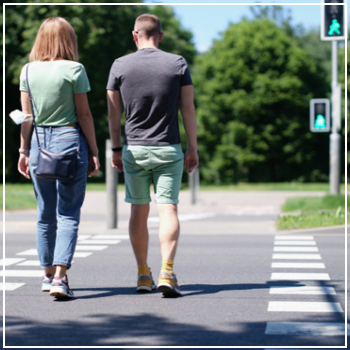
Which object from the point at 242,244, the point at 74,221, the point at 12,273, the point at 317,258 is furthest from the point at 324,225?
the point at 74,221

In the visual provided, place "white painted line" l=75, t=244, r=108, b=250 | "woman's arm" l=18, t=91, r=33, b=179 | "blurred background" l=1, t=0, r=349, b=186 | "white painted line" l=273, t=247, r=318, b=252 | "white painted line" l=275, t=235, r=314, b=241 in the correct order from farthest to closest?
"blurred background" l=1, t=0, r=349, b=186
"white painted line" l=275, t=235, r=314, b=241
"white painted line" l=75, t=244, r=108, b=250
"white painted line" l=273, t=247, r=318, b=252
"woman's arm" l=18, t=91, r=33, b=179

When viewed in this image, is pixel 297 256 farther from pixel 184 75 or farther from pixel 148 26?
pixel 148 26

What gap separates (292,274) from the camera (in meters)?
6.08

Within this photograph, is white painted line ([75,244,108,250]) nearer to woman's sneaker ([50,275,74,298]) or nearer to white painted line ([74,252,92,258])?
white painted line ([74,252,92,258])

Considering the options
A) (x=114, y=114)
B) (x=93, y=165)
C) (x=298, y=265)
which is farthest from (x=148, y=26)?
(x=298, y=265)

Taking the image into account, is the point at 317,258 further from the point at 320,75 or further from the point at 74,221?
the point at 320,75

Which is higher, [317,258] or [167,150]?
[167,150]

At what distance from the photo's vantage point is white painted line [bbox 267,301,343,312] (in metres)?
4.46

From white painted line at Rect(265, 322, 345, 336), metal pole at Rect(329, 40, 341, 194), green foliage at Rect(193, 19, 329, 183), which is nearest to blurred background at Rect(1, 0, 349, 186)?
green foliage at Rect(193, 19, 329, 183)

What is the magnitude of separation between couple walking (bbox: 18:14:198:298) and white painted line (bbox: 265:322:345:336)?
102 centimetres

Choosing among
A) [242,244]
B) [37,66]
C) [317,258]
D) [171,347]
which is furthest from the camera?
[242,244]

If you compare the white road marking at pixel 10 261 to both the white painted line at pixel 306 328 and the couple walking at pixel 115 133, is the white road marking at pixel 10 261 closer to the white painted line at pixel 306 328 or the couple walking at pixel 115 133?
the couple walking at pixel 115 133

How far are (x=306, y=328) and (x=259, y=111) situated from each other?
4322 cm

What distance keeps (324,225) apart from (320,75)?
133 feet
